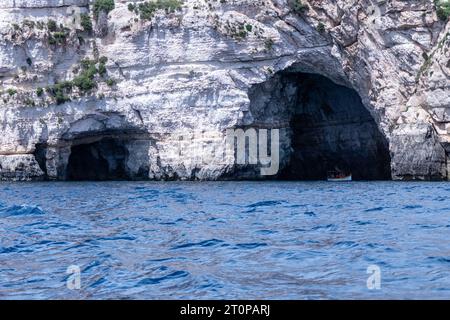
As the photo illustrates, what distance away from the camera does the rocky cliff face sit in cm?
4791

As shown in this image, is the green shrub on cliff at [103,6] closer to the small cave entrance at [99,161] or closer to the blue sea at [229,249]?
the small cave entrance at [99,161]

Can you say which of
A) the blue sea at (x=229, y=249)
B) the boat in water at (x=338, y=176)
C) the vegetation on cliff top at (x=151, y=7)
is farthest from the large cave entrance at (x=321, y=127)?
the blue sea at (x=229, y=249)

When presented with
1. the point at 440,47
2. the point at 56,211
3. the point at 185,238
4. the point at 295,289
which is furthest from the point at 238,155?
the point at 295,289

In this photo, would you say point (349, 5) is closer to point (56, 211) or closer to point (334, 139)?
point (334, 139)

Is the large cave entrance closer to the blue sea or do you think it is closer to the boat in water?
the boat in water

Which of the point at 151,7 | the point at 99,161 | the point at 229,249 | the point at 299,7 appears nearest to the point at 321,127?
the point at 299,7

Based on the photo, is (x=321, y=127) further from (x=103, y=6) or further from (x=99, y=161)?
(x=103, y=6)

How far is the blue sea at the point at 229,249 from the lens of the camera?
38.7ft

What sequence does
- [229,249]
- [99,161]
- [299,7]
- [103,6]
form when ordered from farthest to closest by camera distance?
[99,161]
[103,6]
[299,7]
[229,249]

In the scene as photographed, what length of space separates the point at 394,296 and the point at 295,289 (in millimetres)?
1473

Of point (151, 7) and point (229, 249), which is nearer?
point (229, 249)

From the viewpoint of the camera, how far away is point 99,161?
5703 centimetres

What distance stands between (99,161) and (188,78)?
10134 millimetres

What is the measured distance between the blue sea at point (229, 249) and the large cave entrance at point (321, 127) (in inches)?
980
